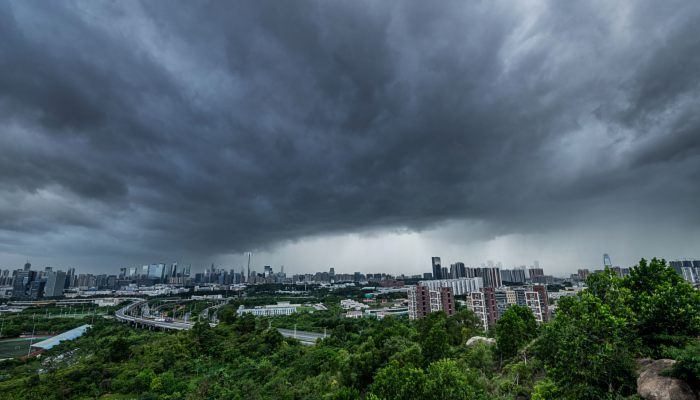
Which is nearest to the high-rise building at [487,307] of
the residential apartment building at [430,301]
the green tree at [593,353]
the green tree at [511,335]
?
the residential apartment building at [430,301]

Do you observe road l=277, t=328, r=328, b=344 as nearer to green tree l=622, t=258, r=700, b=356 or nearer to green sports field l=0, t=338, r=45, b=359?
green sports field l=0, t=338, r=45, b=359

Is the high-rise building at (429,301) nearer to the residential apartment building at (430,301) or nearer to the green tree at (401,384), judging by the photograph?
the residential apartment building at (430,301)

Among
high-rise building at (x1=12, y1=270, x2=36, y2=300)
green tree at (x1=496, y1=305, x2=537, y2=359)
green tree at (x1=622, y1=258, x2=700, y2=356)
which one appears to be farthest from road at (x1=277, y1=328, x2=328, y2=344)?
high-rise building at (x1=12, y1=270, x2=36, y2=300)

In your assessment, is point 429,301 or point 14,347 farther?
point 429,301

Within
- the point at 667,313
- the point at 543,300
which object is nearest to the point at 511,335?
the point at 667,313

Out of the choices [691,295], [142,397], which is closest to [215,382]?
[142,397]

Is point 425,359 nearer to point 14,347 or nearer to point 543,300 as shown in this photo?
point 543,300
